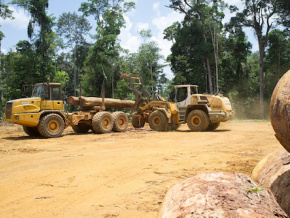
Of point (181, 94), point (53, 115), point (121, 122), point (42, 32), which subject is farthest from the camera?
point (42, 32)

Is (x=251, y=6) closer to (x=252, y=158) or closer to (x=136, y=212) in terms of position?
(x=252, y=158)

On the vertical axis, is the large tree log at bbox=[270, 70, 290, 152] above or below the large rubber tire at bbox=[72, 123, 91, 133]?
above

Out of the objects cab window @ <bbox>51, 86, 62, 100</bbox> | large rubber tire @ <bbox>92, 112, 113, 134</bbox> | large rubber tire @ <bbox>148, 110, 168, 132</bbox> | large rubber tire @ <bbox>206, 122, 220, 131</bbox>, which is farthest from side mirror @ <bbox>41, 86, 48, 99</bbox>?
large rubber tire @ <bbox>206, 122, 220, 131</bbox>

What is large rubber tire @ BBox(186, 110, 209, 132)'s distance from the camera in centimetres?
1515

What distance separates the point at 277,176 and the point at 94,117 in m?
12.8

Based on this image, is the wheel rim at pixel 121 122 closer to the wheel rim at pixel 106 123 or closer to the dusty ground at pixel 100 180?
the wheel rim at pixel 106 123

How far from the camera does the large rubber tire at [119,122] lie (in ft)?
53.3

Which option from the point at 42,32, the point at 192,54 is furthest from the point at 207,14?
the point at 42,32

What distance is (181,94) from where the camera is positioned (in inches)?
639

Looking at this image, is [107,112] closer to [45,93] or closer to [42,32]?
[45,93]

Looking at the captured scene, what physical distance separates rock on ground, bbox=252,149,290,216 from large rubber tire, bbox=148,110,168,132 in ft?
39.8

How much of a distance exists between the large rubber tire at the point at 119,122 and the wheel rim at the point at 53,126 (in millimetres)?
3622

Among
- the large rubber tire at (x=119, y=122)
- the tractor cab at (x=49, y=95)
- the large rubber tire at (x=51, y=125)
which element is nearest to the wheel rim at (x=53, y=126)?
the large rubber tire at (x=51, y=125)

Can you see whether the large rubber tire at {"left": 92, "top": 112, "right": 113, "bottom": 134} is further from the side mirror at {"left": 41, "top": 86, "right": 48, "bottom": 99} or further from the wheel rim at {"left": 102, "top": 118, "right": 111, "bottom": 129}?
the side mirror at {"left": 41, "top": 86, "right": 48, "bottom": 99}
